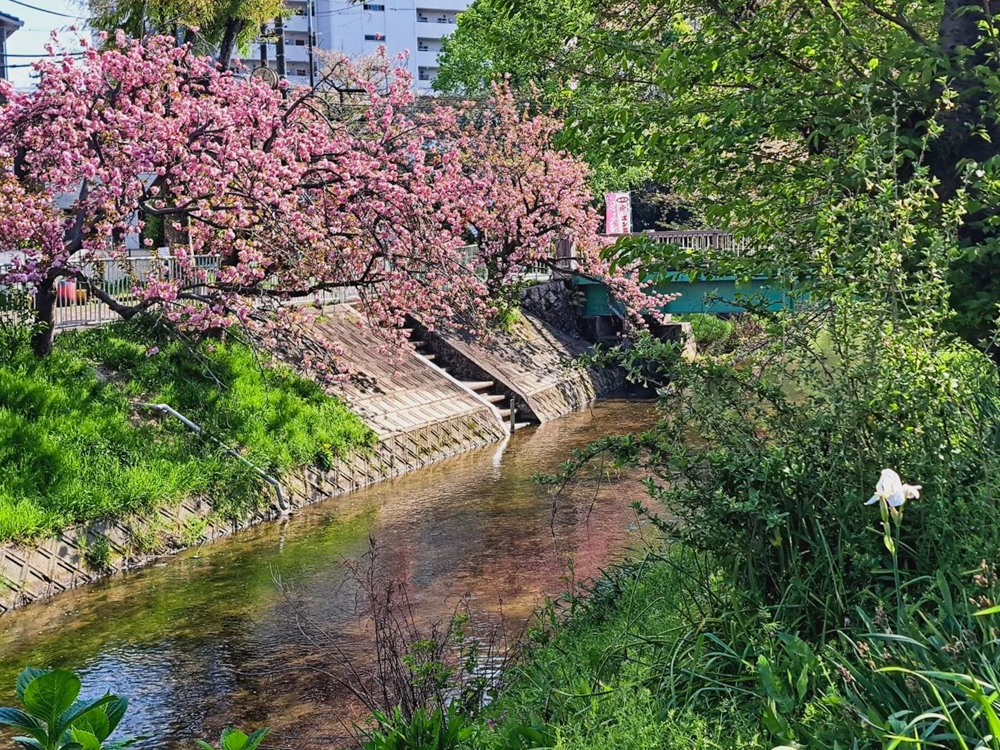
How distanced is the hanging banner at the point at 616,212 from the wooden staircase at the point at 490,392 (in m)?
7.86

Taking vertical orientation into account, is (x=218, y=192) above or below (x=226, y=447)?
above

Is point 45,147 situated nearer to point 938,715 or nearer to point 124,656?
point 124,656

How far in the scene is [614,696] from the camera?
5570 millimetres

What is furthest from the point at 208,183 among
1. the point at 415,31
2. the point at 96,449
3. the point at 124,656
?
the point at 415,31

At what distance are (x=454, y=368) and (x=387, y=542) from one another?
1100 centimetres

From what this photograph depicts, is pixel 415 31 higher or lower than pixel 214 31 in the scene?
higher

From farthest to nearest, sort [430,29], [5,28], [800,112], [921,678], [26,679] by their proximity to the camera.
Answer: [430,29] → [5,28] → [800,112] → [26,679] → [921,678]

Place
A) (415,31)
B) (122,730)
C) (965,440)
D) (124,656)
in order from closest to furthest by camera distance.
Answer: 1. (965,440)
2. (122,730)
3. (124,656)
4. (415,31)

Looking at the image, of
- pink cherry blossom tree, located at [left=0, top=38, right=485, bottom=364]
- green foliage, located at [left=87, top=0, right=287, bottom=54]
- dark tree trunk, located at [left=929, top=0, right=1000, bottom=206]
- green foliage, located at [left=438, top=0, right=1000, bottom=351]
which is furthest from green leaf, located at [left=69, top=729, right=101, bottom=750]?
green foliage, located at [left=87, top=0, right=287, bottom=54]

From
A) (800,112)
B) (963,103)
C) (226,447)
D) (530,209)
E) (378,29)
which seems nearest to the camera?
(963,103)

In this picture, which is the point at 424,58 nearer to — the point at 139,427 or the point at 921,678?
the point at 139,427

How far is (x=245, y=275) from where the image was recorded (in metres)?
17.1

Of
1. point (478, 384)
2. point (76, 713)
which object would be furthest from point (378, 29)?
point (76, 713)

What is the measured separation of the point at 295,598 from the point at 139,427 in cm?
477
